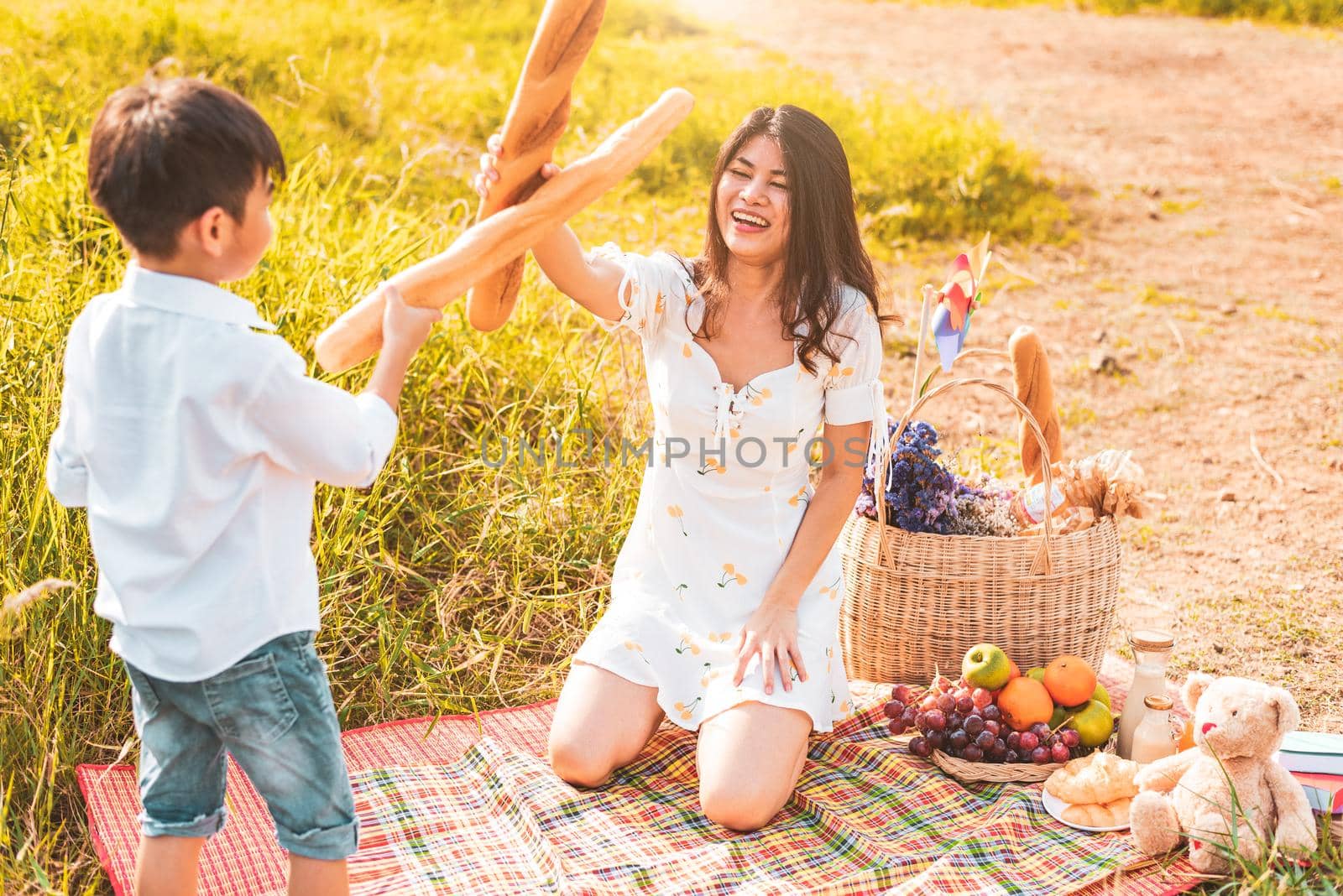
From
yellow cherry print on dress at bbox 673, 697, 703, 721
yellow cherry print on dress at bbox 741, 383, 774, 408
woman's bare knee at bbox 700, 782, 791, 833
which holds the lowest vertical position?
woman's bare knee at bbox 700, 782, 791, 833

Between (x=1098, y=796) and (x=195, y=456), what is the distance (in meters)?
2.11

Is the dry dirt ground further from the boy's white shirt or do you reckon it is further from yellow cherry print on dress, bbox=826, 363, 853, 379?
the boy's white shirt

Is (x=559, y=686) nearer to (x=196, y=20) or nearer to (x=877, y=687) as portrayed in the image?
(x=877, y=687)

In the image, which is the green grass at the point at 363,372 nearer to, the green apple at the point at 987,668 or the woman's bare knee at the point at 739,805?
the woman's bare knee at the point at 739,805

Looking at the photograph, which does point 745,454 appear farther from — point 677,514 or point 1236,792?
point 1236,792

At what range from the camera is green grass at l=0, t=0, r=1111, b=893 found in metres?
2.93

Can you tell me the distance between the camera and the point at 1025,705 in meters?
3.04

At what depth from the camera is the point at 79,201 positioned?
171 inches

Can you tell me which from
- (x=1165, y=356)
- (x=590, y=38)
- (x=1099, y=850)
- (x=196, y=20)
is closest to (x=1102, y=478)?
(x=1099, y=850)

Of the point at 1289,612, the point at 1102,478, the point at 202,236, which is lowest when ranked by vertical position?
the point at 1289,612

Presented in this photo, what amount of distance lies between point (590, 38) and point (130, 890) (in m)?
1.92

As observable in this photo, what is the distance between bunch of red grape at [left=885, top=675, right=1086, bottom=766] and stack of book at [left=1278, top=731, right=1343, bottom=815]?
1.60 feet

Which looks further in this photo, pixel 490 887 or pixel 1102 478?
pixel 1102 478

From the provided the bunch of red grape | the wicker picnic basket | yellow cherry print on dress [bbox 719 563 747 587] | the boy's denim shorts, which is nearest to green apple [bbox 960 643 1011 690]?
the bunch of red grape
